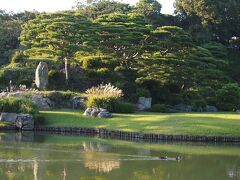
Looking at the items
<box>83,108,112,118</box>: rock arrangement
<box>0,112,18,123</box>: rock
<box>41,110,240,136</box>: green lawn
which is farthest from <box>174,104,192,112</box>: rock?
<box>0,112,18,123</box>: rock

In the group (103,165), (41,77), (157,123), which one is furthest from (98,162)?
(41,77)

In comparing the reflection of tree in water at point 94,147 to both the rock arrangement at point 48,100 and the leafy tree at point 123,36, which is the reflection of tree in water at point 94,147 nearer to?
the rock arrangement at point 48,100

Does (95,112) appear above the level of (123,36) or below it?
below

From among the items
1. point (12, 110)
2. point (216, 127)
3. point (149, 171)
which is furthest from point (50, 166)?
point (12, 110)

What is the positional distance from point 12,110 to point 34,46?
11.8 meters

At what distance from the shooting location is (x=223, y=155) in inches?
707

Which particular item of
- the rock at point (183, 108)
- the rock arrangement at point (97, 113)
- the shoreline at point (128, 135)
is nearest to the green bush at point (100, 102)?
the rock arrangement at point (97, 113)

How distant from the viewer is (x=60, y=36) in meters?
33.2

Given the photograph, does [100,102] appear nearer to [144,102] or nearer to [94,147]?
[144,102]

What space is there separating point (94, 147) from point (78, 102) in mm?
10092

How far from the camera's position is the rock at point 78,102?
28609 millimetres

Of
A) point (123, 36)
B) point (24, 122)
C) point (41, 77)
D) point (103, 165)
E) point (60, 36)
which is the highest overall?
point (123, 36)

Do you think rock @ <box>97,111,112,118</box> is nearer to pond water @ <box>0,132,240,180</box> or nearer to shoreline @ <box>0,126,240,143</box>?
shoreline @ <box>0,126,240,143</box>

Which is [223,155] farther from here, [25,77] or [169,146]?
[25,77]
